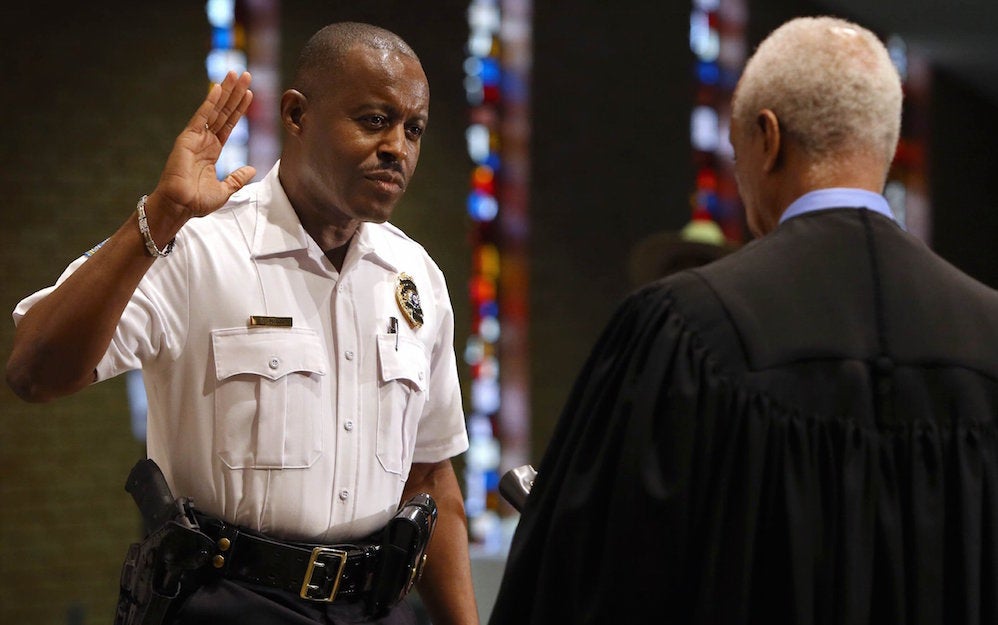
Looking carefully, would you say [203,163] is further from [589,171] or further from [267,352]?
[589,171]

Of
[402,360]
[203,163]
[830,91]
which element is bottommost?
[402,360]

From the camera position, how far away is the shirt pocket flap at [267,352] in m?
1.84

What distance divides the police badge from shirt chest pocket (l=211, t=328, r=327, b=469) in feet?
0.80

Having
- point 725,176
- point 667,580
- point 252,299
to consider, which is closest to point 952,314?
point 667,580

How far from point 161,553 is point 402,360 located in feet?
1.70

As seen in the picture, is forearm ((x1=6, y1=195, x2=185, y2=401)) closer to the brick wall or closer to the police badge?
the police badge

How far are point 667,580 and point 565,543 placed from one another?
0.13 metres

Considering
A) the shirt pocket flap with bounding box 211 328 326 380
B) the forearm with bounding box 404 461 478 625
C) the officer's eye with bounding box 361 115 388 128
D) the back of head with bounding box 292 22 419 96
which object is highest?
the back of head with bounding box 292 22 419 96

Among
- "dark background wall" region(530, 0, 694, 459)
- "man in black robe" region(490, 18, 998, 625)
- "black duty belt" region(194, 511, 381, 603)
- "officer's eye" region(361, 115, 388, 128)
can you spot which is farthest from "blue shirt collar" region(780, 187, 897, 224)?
"dark background wall" region(530, 0, 694, 459)

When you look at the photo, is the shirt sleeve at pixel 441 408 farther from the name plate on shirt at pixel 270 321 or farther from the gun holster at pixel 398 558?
the name plate on shirt at pixel 270 321

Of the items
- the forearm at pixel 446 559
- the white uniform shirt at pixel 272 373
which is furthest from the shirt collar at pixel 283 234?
the forearm at pixel 446 559

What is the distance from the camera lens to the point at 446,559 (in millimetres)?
2129

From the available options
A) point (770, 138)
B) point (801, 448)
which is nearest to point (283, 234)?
point (770, 138)

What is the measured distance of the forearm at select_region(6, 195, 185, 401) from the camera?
1631 millimetres
